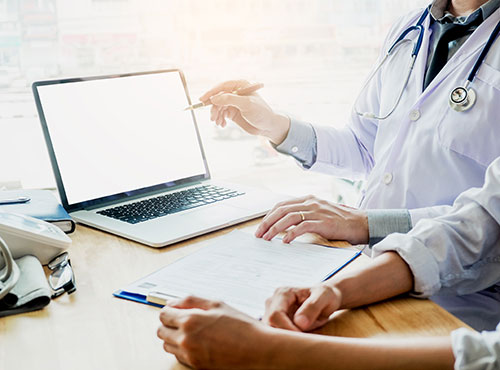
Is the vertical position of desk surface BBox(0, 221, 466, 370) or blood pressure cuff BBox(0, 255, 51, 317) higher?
blood pressure cuff BBox(0, 255, 51, 317)

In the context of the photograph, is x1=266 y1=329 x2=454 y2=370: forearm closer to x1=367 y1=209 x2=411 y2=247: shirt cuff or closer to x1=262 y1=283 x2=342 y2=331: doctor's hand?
x1=262 y1=283 x2=342 y2=331: doctor's hand

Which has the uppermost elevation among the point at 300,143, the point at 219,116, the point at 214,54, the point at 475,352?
the point at 214,54

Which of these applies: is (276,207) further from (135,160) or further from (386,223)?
(135,160)

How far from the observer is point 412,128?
1163mm

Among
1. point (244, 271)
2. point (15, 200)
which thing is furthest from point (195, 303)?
point (15, 200)

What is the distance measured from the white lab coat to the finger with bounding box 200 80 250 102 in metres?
0.33

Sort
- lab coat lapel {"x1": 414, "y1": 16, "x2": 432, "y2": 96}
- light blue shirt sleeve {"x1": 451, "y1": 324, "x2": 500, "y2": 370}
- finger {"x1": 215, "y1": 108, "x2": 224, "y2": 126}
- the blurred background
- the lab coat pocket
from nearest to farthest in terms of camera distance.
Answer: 1. light blue shirt sleeve {"x1": 451, "y1": 324, "x2": 500, "y2": 370}
2. the lab coat pocket
3. lab coat lapel {"x1": 414, "y1": 16, "x2": 432, "y2": 96}
4. finger {"x1": 215, "y1": 108, "x2": 224, "y2": 126}
5. the blurred background

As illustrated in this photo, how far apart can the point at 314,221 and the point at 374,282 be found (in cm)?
23

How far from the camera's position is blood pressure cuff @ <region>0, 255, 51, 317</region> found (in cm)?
74

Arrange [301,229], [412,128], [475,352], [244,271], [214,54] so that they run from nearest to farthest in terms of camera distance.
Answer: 1. [475,352]
2. [244,271]
3. [301,229]
4. [412,128]
5. [214,54]

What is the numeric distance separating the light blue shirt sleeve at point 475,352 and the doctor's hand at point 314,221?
383mm

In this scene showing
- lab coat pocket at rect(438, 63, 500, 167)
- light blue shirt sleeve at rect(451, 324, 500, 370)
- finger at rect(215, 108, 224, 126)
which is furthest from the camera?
finger at rect(215, 108, 224, 126)

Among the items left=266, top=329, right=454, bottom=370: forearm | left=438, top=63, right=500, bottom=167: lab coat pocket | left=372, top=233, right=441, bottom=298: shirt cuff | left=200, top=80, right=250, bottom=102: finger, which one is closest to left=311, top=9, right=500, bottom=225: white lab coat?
left=438, top=63, right=500, bottom=167: lab coat pocket

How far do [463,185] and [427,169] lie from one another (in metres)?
0.08
